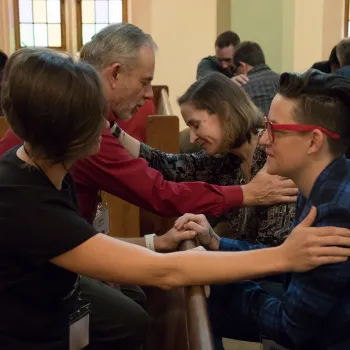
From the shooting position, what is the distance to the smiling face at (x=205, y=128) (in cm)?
244

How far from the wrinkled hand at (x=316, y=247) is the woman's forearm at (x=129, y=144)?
1.34m

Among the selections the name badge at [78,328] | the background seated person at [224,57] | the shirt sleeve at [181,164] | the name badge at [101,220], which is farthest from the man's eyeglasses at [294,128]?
the background seated person at [224,57]

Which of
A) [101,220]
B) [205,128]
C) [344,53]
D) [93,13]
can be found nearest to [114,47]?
[205,128]

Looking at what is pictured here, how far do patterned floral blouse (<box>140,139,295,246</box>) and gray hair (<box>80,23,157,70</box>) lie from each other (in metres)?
0.53

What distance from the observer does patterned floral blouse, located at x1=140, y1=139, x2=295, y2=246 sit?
2.25 metres

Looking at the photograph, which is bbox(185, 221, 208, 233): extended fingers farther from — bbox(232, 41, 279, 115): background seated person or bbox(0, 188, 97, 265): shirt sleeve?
bbox(232, 41, 279, 115): background seated person

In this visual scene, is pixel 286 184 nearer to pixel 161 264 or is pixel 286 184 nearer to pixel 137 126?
pixel 161 264

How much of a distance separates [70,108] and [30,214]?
0.80ft

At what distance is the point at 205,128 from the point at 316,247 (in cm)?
117

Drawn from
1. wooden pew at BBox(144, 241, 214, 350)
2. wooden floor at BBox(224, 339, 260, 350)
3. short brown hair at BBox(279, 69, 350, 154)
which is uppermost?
short brown hair at BBox(279, 69, 350, 154)

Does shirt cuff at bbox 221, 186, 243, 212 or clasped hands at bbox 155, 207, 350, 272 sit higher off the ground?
clasped hands at bbox 155, 207, 350, 272

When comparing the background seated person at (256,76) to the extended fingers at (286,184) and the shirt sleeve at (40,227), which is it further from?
the shirt sleeve at (40,227)

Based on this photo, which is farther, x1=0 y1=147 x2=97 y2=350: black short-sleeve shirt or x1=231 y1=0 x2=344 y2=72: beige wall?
x1=231 y1=0 x2=344 y2=72: beige wall

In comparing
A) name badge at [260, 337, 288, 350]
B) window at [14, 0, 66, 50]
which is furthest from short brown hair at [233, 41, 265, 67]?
name badge at [260, 337, 288, 350]
